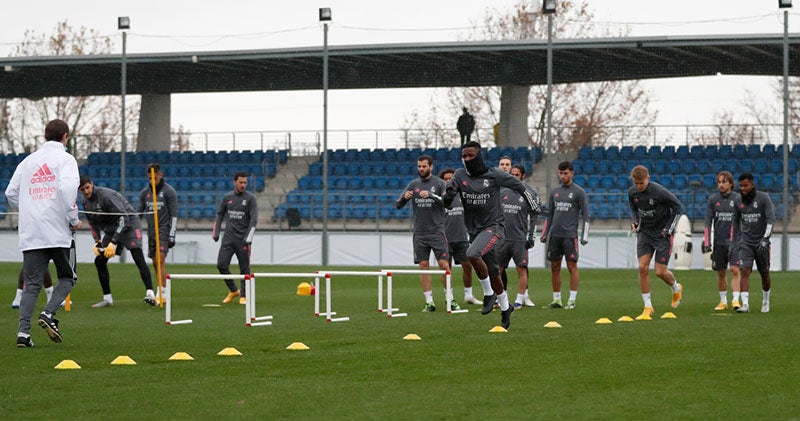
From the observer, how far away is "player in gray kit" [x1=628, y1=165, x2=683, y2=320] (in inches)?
602

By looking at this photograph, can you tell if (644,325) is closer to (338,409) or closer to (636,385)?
(636,385)

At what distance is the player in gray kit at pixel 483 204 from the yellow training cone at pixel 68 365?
4.87 meters

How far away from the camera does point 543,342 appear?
36.8 ft

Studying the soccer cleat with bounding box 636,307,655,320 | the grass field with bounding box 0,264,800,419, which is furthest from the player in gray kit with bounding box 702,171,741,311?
the soccer cleat with bounding box 636,307,655,320

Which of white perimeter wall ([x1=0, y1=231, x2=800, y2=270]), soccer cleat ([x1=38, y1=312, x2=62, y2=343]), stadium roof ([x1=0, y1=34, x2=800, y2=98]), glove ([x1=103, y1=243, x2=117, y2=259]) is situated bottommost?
white perimeter wall ([x1=0, y1=231, x2=800, y2=270])

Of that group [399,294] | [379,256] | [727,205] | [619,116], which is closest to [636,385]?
[727,205]

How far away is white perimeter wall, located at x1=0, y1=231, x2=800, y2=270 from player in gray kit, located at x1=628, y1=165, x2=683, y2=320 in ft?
58.2

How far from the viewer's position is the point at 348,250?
115 feet

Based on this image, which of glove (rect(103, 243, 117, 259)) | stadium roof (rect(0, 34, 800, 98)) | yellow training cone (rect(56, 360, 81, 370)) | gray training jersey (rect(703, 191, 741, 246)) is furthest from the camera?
stadium roof (rect(0, 34, 800, 98))

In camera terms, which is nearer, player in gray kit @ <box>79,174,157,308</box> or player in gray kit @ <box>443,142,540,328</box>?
player in gray kit @ <box>443,142,540,328</box>

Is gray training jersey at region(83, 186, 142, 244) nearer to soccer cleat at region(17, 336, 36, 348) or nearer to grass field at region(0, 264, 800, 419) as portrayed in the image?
grass field at region(0, 264, 800, 419)

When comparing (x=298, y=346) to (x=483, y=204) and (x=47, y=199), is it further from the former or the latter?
(x=483, y=204)

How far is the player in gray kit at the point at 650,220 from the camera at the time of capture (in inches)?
602

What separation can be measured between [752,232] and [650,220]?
1.76 metres
